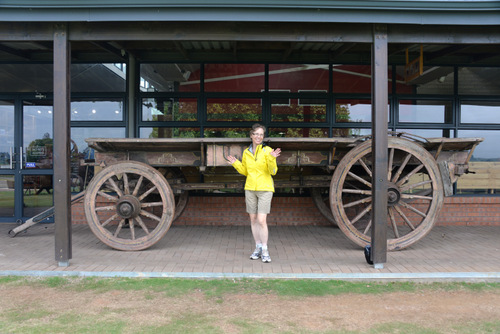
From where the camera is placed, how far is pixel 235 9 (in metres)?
3.96

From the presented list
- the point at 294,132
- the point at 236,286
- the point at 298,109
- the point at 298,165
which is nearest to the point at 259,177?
the point at 298,165

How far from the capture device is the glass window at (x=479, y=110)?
6855 mm

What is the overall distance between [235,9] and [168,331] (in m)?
3.16

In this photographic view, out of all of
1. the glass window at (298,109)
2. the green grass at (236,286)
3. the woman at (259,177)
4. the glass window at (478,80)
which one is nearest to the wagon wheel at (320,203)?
the glass window at (298,109)

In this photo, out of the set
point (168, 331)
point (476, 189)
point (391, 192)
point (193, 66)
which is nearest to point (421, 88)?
point (476, 189)

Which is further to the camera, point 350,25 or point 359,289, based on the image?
point 350,25

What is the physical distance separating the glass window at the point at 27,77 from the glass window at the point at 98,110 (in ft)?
2.16

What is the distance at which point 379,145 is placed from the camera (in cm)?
421

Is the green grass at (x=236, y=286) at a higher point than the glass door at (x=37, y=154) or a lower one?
lower

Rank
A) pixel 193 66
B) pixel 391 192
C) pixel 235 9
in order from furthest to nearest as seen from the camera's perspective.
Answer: pixel 193 66, pixel 391 192, pixel 235 9

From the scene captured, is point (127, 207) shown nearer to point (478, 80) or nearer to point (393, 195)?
point (393, 195)

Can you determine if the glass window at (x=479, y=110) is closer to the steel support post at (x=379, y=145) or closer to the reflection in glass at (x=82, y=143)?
the steel support post at (x=379, y=145)

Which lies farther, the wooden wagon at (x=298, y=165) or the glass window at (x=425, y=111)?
the glass window at (x=425, y=111)

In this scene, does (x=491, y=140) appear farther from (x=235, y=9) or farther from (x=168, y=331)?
(x=168, y=331)
